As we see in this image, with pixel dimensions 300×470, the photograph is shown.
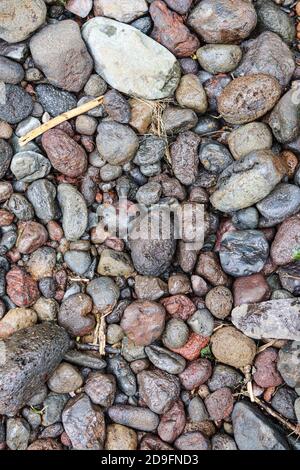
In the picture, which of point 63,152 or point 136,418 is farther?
point 63,152

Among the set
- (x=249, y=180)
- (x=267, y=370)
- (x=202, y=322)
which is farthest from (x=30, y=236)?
(x=267, y=370)

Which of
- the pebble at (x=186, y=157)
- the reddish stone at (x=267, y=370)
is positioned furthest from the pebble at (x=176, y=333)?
the pebble at (x=186, y=157)

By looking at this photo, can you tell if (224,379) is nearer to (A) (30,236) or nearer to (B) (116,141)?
(A) (30,236)

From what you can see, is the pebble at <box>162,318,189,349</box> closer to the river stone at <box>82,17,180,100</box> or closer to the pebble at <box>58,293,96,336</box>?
A: the pebble at <box>58,293,96,336</box>

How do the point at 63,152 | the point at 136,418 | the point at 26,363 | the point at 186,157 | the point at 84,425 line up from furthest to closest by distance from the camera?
1. the point at 186,157
2. the point at 63,152
3. the point at 136,418
4. the point at 84,425
5. the point at 26,363

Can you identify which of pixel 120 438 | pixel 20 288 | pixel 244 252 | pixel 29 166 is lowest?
pixel 120 438

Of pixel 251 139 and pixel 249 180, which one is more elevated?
pixel 251 139

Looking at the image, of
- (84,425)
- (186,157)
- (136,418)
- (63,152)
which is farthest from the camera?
(186,157)
